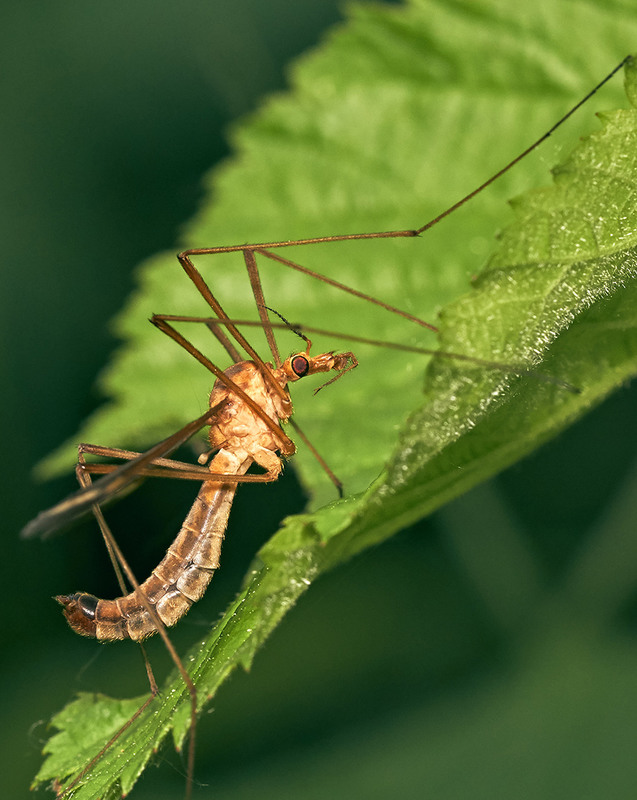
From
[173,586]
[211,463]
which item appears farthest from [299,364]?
[173,586]

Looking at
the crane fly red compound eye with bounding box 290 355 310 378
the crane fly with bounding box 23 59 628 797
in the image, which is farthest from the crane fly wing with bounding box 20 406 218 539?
the crane fly red compound eye with bounding box 290 355 310 378

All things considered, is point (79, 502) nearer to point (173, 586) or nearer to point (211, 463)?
point (173, 586)

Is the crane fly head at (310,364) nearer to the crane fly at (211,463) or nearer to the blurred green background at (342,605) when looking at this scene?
the crane fly at (211,463)

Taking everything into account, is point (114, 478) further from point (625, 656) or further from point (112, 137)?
point (112, 137)

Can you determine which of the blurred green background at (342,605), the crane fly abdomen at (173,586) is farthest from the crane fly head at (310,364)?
the blurred green background at (342,605)

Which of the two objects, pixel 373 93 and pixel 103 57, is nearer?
pixel 373 93

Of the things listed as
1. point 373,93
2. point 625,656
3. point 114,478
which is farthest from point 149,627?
point 373,93
